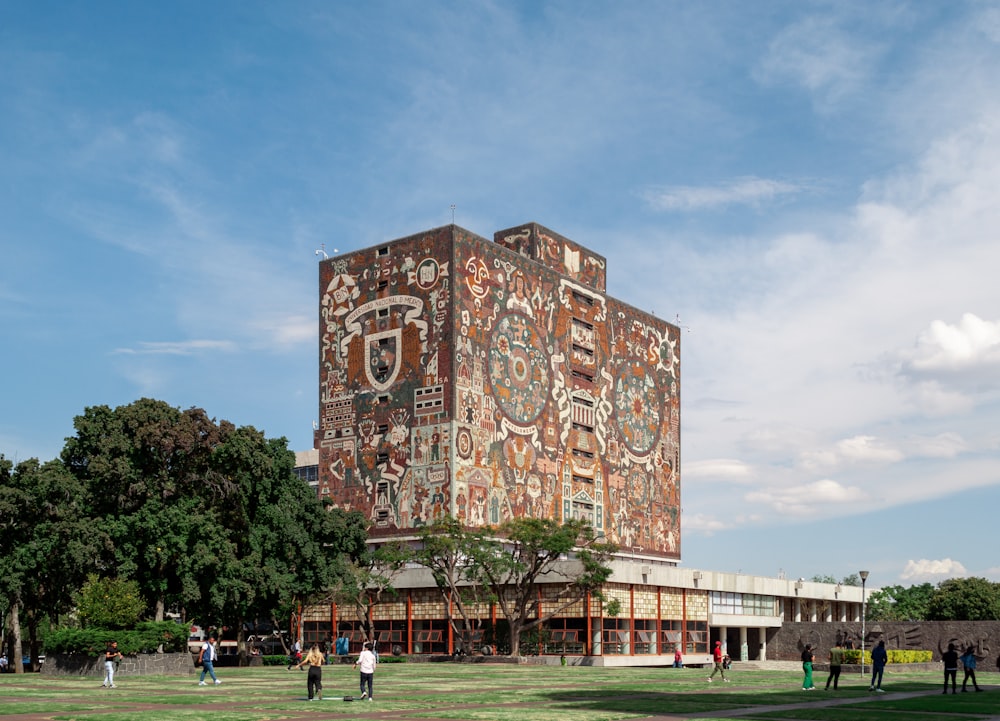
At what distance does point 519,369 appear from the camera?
9719cm

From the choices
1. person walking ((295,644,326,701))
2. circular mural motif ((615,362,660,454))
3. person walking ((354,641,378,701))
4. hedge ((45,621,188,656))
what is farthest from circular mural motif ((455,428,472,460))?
person walking ((354,641,378,701))

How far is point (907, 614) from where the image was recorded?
500ft

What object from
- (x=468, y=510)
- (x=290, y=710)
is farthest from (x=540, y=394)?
(x=290, y=710)

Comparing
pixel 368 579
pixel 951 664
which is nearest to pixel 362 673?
pixel 951 664

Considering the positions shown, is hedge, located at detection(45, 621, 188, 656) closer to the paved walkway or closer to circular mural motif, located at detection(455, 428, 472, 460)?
the paved walkway

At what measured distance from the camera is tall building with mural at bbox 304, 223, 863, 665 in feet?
284

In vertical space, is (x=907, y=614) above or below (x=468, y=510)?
below

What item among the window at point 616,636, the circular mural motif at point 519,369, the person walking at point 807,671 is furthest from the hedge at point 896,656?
the circular mural motif at point 519,369

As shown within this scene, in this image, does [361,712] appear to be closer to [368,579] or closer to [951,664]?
[951,664]

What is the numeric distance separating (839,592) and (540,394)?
44.6 metres

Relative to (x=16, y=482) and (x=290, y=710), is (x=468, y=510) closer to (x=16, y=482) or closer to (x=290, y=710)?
(x=16, y=482)

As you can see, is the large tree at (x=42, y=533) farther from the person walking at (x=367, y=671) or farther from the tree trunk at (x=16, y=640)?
the person walking at (x=367, y=671)

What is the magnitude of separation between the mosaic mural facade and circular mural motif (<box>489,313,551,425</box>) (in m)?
0.14

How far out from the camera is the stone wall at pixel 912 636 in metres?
83.4
